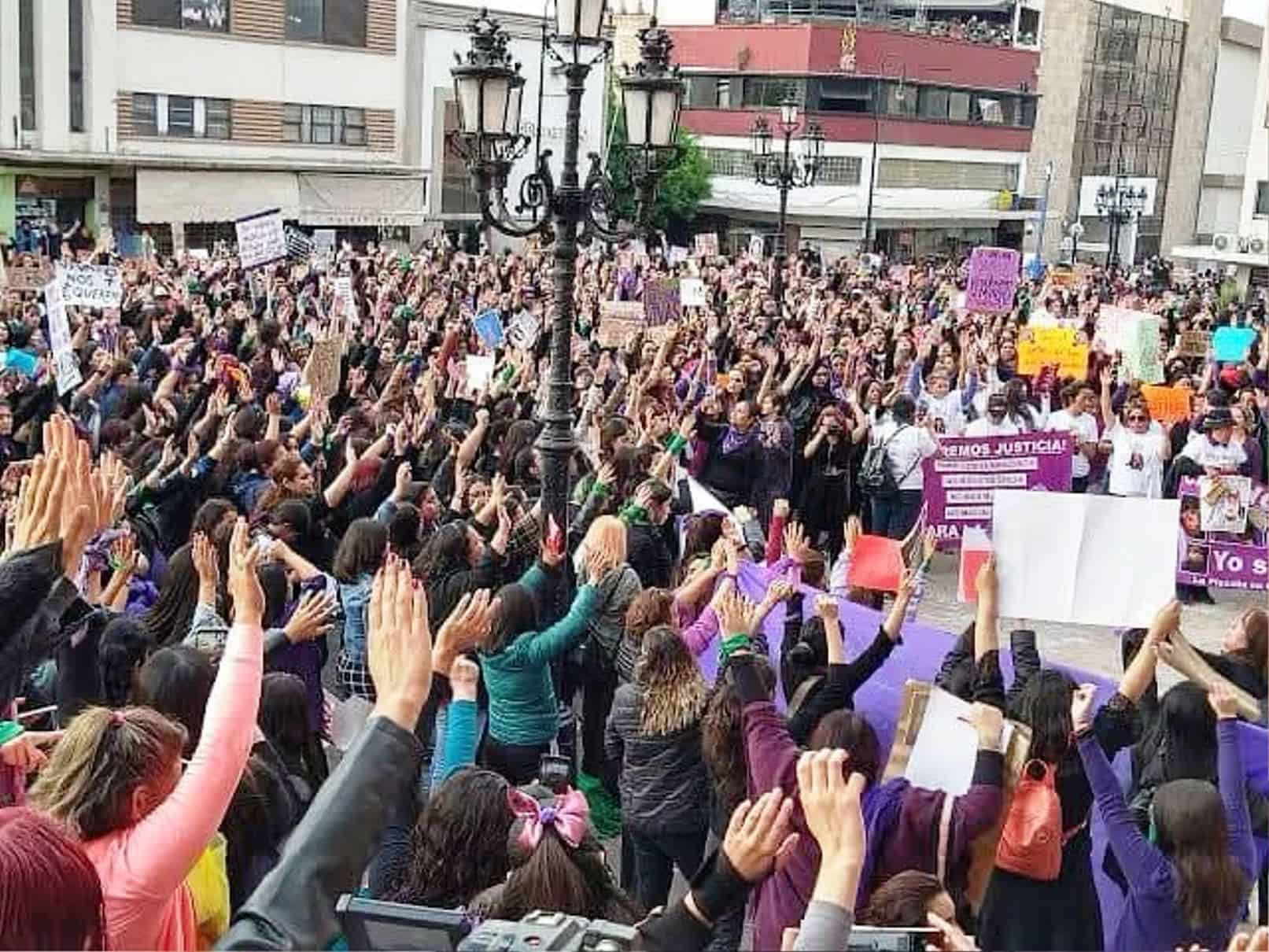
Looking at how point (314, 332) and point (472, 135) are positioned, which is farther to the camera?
point (314, 332)

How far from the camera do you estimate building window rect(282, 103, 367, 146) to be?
3947 centimetres

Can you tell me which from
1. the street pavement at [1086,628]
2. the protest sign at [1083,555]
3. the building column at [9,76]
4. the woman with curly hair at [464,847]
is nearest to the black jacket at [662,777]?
the protest sign at [1083,555]

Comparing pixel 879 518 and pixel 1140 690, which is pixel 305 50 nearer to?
pixel 879 518

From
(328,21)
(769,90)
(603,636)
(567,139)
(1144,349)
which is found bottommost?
(603,636)

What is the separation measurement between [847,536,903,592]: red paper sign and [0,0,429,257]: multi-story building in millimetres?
30086

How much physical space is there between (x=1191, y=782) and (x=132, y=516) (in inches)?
203

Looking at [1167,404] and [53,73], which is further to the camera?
[53,73]

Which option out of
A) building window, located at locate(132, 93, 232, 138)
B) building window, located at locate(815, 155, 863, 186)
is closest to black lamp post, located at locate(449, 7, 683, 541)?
building window, located at locate(132, 93, 232, 138)

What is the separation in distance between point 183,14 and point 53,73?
176 inches

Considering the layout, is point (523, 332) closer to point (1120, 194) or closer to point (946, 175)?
point (1120, 194)

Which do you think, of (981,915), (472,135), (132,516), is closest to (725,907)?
(981,915)

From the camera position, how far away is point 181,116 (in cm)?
3672

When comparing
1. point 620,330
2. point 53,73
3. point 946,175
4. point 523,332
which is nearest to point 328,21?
point 53,73

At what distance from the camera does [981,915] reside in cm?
404
